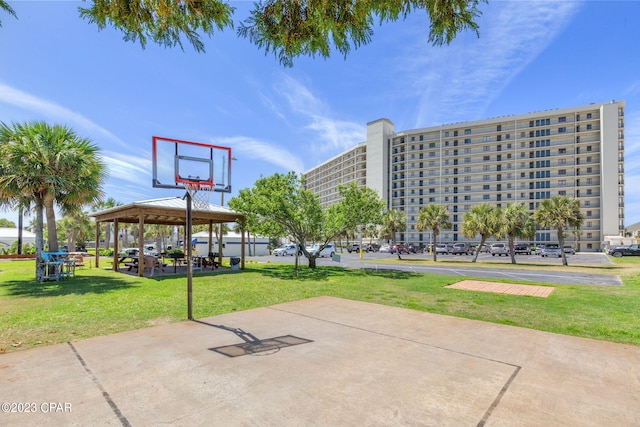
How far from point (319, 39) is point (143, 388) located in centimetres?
482

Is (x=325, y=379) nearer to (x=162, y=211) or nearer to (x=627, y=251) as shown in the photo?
(x=162, y=211)

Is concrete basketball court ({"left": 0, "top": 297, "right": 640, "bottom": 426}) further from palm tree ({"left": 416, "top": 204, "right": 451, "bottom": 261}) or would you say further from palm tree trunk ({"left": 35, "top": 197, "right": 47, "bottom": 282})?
palm tree ({"left": 416, "top": 204, "right": 451, "bottom": 261})

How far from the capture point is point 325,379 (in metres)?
4.24

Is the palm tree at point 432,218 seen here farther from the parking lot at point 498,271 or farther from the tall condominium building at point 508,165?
the tall condominium building at point 508,165

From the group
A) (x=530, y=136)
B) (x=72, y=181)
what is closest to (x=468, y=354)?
(x=72, y=181)

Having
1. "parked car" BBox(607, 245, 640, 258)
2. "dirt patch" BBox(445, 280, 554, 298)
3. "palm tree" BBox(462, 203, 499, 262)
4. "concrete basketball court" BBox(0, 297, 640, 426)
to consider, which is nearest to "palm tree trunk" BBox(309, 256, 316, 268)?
"dirt patch" BBox(445, 280, 554, 298)

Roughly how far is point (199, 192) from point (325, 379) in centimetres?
681

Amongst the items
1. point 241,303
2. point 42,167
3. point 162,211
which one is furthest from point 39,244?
point 241,303

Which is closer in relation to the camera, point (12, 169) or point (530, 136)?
point (12, 169)

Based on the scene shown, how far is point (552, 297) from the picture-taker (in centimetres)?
1071

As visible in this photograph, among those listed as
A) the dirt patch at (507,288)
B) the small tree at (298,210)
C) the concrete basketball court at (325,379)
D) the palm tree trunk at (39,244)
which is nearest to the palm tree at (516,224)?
the small tree at (298,210)

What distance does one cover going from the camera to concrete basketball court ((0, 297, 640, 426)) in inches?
133

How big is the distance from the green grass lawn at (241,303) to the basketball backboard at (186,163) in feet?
10.7

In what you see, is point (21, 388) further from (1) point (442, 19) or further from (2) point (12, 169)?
(2) point (12, 169)
